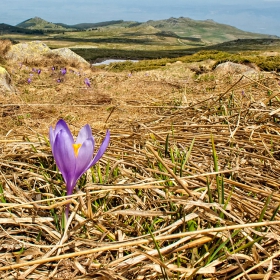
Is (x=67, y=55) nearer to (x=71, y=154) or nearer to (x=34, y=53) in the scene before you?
(x=34, y=53)

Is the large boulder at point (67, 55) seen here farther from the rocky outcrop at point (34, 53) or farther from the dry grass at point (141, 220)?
the dry grass at point (141, 220)

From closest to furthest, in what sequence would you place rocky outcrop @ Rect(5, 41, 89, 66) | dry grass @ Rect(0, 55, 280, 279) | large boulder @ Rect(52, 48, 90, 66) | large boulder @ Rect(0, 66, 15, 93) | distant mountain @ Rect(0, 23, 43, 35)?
dry grass @ Rect(0, 55, 280, 279)
large boulder @ Rect(0, 66, 15, 93)
rocky outcrop @ Rect(5, 41, 89, 66)
large boulder @ Rect(52, 48, 90, 66)
distant mountain @ Rect(0, 23, 43, 35)

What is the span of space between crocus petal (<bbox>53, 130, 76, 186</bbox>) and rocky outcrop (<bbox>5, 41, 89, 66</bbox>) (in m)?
15.7

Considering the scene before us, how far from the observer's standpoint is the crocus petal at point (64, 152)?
1.02m

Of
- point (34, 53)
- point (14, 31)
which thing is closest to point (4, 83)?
point (34, 53)

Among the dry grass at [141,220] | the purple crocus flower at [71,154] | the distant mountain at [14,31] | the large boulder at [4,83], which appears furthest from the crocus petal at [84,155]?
the distant mountain at [14,31]

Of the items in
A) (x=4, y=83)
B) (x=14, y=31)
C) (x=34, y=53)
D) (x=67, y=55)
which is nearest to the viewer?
(x=4, y=83)

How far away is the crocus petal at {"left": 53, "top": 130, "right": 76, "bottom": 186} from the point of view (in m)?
1.02

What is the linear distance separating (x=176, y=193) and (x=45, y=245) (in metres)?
0.57

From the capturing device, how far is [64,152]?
103 centimetres

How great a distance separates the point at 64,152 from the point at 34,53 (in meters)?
17.5

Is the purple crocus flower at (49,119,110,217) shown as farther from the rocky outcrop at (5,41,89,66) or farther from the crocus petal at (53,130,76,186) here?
the rocky outcrop at (5,41,89,66)

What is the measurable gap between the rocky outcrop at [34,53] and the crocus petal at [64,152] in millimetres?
15662

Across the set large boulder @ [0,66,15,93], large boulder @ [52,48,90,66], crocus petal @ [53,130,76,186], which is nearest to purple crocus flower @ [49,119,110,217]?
crocus petal @ [53,130,76,186]
